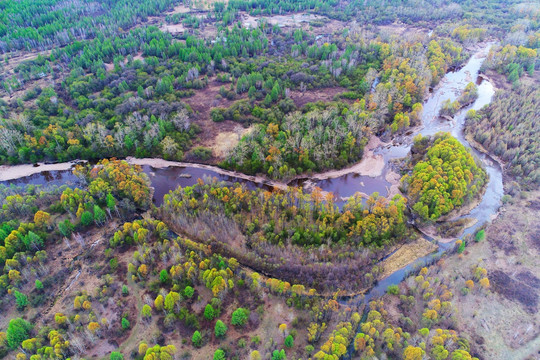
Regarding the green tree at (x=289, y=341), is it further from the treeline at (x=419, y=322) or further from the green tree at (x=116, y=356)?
the green tree at (x=116, y=356)

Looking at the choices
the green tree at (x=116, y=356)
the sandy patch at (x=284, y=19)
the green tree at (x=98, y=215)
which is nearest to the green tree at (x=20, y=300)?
the green tree at (x=98, y=215)

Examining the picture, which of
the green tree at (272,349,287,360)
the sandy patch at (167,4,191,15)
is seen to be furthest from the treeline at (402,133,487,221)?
the sandy patch at (167,4,191,15)

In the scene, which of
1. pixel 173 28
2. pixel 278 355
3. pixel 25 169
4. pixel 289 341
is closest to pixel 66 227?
pixel 25 169

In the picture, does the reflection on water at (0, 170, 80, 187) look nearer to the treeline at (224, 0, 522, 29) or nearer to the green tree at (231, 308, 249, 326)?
the green tree at (231, 308, 249, 326)

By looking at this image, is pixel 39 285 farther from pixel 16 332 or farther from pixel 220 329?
pixel 220 329

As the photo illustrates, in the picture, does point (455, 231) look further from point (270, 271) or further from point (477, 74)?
point (477, 74)

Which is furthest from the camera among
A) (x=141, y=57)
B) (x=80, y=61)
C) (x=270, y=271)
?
(x=141, y=57)

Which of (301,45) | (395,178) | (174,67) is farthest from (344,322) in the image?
(301,45)

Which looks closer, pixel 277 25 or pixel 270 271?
pixel 270 271
